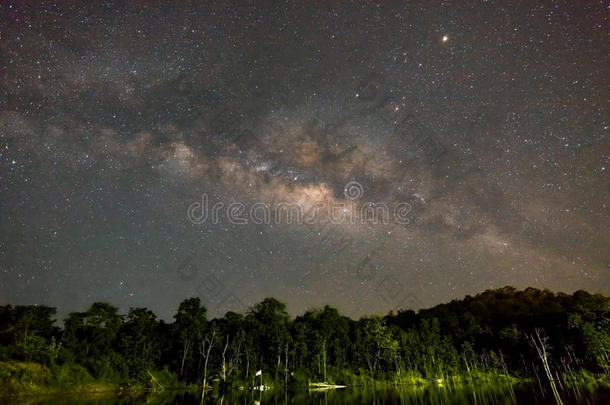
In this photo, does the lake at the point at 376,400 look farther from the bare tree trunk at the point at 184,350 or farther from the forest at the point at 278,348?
the bare tree trunk at the point at 184,350

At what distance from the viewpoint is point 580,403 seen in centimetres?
2345

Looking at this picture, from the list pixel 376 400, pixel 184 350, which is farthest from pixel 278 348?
pixel 376 400

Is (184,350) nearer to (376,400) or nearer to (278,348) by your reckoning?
(278,348)

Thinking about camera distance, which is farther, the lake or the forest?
the forest

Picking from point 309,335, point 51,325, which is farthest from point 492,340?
point 51,325

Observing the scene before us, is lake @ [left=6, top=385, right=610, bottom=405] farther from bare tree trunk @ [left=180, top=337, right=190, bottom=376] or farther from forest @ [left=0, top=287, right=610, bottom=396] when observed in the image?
bare tree trunk @ [left=180, top=337, right=190, bottom=376]

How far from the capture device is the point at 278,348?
59.7 meters

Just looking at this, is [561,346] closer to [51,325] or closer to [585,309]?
[585,309]

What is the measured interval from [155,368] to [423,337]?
47533 mm

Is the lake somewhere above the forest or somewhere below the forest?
below

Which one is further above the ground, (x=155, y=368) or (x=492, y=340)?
(x=492, y=340)

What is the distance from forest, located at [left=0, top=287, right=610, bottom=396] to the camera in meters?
45.7

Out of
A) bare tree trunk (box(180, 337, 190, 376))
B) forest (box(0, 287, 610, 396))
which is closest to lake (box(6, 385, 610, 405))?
forest (box(0, 287, 610, 396))

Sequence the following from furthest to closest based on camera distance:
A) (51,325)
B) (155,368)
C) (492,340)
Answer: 1. (492,340)
2. (155,368)
3. (51,325)
